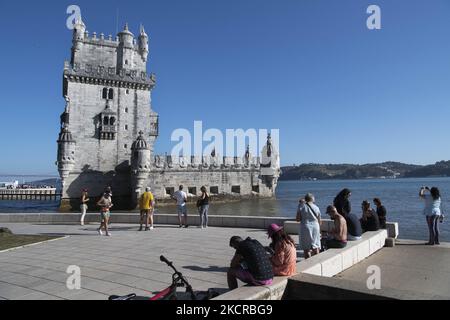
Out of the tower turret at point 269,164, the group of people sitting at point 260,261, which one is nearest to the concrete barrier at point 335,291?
the group of people sitting at point 260,261

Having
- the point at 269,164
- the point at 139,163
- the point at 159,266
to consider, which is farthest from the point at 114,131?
the point at 159,266

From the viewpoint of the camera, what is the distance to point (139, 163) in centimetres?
3938

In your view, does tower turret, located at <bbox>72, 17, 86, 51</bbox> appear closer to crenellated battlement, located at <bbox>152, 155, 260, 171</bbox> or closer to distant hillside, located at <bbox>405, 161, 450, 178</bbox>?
crenellated battlement, located at <bbox>152, 155, 260, 171</bbox>

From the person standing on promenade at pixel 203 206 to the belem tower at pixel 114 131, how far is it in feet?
85.8

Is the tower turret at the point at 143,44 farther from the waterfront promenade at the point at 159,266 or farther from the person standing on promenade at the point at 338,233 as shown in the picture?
the person standing on promenade at the point at 338,233

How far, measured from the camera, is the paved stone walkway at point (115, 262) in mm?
6562

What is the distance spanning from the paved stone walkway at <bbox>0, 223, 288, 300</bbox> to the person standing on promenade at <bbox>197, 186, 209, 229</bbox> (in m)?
0.99

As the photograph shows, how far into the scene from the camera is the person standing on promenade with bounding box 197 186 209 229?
1403 cm

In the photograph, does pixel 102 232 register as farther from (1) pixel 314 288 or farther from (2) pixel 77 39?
(2) pixel 77 39

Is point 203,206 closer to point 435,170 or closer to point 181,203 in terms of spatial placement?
point 181,203

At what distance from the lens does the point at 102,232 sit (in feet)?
44.2

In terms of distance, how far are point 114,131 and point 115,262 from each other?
114 feet
